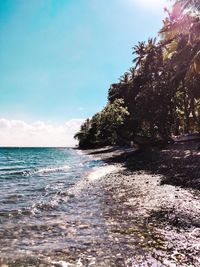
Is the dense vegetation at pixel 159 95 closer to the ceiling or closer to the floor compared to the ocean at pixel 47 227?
closer to the ceiling

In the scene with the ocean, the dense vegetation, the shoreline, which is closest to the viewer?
the shoreline

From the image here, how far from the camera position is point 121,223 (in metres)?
11.3

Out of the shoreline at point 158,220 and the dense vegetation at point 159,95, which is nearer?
the shoreline at point 158,220

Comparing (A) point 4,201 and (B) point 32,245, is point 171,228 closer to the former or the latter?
(B) point 32,245

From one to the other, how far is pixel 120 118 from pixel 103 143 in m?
48.7

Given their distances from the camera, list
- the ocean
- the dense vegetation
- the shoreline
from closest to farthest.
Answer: the shoreline < the ocean < the dense vegetation

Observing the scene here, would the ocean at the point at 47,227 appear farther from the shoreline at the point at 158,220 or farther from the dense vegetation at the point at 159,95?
the dense vegetation at the point at 159,95

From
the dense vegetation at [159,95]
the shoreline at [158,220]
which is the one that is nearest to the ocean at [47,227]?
the shoreline at [158,220]

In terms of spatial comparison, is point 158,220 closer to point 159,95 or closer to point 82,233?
point 82,233

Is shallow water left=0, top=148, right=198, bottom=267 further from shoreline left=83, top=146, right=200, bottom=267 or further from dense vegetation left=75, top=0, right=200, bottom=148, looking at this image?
dense vegetation left=75, top=0, right=200, bottom=148

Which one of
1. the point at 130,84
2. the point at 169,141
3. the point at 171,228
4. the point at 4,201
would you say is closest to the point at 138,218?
→ the point at 171,228

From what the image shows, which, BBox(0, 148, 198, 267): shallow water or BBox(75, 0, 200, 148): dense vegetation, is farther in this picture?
A: BBox(75, 0, 200, 148): dense vegetation

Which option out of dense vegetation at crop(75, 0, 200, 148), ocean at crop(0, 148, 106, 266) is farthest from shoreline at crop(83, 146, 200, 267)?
dense vegetation at crop(75, 0, 200, 148)

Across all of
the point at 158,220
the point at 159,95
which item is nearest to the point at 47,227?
the point at 158,220
